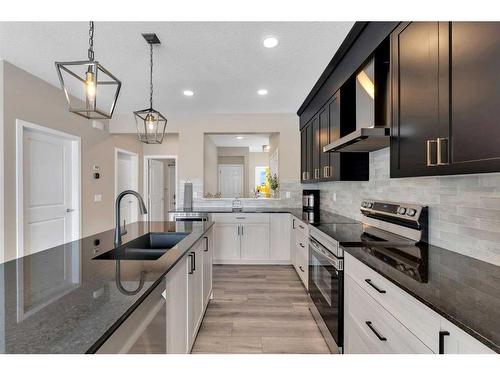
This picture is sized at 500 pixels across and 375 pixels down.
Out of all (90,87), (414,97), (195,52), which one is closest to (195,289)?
(90,87)

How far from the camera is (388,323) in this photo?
1.17 m

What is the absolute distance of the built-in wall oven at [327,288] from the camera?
5.83 feet

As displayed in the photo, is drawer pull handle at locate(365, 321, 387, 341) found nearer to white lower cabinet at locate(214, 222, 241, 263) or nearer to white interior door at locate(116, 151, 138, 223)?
white lower cabinet at locate(214, 222, 241, 263)

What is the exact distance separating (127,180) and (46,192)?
2327 millimetres

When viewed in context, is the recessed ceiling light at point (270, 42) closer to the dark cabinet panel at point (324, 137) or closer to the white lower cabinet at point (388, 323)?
the dark cabinet panel at point (324, 137)

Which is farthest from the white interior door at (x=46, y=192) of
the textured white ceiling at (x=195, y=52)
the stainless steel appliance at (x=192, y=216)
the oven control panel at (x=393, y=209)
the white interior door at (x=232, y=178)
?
the white interior door at (x=232, y=178)

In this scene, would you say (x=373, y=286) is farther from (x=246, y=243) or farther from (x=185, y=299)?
(x=246, y=243)

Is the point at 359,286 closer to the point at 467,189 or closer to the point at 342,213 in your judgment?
the point at 467,189

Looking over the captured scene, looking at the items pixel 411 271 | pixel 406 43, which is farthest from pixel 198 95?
pixel 411 271

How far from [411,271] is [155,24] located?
2466 mm

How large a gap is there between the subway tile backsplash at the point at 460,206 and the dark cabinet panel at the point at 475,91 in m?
0.39
